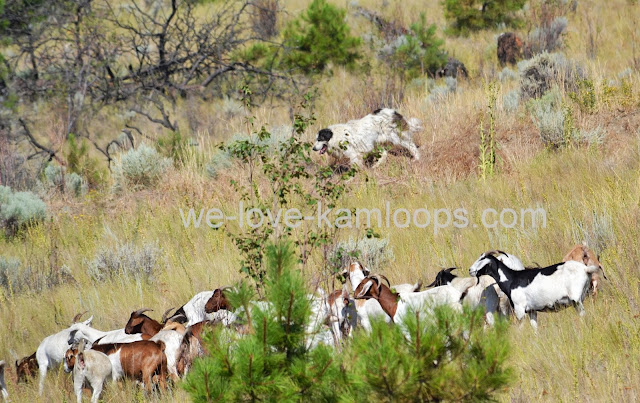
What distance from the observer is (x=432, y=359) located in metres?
2.70

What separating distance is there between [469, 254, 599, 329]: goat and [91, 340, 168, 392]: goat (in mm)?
2387

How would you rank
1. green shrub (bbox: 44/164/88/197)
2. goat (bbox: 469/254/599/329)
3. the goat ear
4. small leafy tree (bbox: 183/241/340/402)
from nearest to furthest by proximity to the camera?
small leafy tree (bbox: 183/241/340/402) < goat (bbox: 469/254/599/329) < the goat ear < green shrub (bbox: 44/164/88/197)

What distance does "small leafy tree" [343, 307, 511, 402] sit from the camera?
2627 mm

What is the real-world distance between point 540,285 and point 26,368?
4.13 meters

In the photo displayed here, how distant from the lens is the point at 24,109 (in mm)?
18250

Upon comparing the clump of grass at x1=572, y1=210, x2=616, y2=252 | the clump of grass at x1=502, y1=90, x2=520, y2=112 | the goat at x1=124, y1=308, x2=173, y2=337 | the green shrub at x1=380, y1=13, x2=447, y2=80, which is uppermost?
the green shrub at x1=380, y1=13, x2=447, y2=80

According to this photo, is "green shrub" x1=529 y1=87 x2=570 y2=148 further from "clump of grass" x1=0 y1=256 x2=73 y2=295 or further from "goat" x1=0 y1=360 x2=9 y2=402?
"goat" x1=0 y1=360 x2=9 y2=402

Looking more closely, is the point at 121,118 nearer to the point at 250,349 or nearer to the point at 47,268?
the point at 47,268

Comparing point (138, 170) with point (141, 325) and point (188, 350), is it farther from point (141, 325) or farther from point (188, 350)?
point (188, 350)

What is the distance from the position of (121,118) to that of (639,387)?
53.6 ft

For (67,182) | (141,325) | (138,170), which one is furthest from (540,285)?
(67,182)

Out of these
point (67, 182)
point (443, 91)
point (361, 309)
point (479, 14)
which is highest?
point (479, 14)

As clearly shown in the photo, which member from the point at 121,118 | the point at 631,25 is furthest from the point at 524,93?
the point at 121,118

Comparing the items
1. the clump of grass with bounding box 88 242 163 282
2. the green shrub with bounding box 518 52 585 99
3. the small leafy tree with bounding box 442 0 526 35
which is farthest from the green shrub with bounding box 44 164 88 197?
the small leafy tree with bounding box 442 0 526 35
